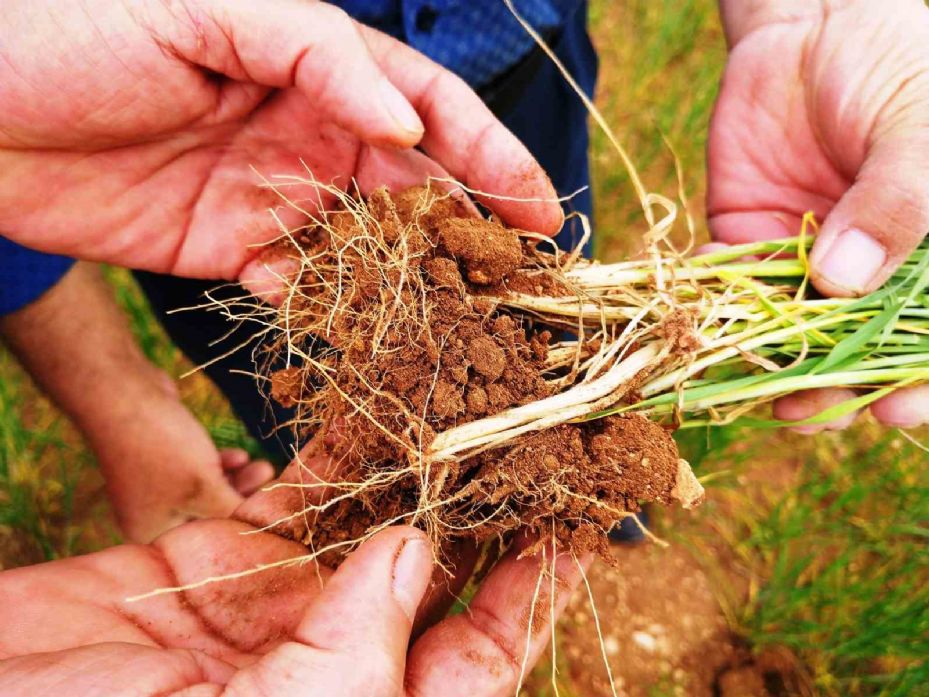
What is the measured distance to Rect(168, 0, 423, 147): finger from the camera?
1158 millimetres

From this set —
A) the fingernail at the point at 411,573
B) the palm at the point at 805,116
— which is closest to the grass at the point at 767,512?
the palm at the point at 805,116

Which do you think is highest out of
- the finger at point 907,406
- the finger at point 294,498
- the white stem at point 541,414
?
the white stem at point 541,414

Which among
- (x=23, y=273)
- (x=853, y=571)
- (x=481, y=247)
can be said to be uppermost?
(x=481, y=247)

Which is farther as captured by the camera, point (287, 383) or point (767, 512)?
point (767, 512)

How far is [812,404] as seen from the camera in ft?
4.58

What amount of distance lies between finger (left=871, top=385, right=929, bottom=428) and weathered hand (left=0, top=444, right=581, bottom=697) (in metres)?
0.76

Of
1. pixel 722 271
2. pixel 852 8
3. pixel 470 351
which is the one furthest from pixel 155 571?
pixel 852 8

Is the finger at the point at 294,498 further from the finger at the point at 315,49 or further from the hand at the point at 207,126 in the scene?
the finger at the point at 315,49

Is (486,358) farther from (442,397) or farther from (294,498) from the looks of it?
(294,498)

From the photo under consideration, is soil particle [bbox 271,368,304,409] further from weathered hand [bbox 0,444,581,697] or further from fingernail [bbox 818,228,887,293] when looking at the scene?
fingernail [bbox 818,228,887,293]

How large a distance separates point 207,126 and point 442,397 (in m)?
0.79

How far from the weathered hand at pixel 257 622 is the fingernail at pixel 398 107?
71 cm

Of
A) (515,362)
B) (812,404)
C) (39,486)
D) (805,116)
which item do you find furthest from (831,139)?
(39,486)

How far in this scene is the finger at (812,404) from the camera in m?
1.38
